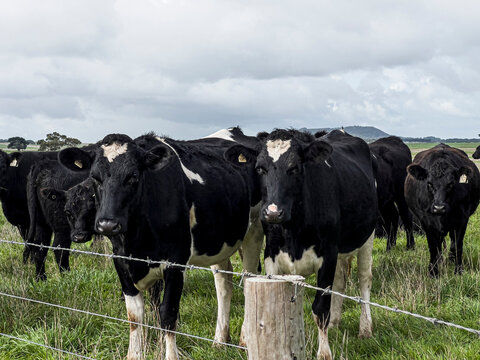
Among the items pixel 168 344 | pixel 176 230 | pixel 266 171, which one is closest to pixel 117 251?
pixel 176 230

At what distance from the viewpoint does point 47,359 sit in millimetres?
4969

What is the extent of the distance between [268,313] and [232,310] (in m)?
3.85

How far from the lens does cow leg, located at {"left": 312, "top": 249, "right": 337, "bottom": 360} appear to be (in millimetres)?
5297

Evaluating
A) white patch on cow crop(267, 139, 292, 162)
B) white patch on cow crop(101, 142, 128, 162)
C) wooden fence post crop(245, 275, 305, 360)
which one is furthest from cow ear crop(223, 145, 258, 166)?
wooden fence post crop(245, 275, 305, 360)

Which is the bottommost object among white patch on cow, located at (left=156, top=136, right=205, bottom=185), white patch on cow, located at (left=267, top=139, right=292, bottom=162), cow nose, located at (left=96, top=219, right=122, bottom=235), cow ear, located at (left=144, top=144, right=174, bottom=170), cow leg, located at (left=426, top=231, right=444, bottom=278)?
cow leg, located at (left=426, top=231, right=444, bottom=278)

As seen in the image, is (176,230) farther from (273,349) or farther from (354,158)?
(354,158)

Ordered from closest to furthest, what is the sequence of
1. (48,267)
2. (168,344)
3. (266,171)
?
(168,344) → (266,171) → (48,267)

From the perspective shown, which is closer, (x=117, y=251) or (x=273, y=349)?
(x=273, y=349)

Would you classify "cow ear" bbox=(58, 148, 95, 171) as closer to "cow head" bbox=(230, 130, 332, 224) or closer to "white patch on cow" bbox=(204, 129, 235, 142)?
"cow head" bbox=(230, 130, 332, 224)

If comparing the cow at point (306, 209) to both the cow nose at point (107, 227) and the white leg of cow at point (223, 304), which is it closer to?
the white leg of cow at point (223, 304)

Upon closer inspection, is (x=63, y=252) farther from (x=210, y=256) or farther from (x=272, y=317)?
(x=272, y=317)

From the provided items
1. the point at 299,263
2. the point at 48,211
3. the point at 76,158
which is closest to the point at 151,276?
the point at 76,158

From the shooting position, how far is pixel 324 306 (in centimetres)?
539

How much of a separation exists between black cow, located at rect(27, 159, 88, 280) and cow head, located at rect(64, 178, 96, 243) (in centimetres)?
126
